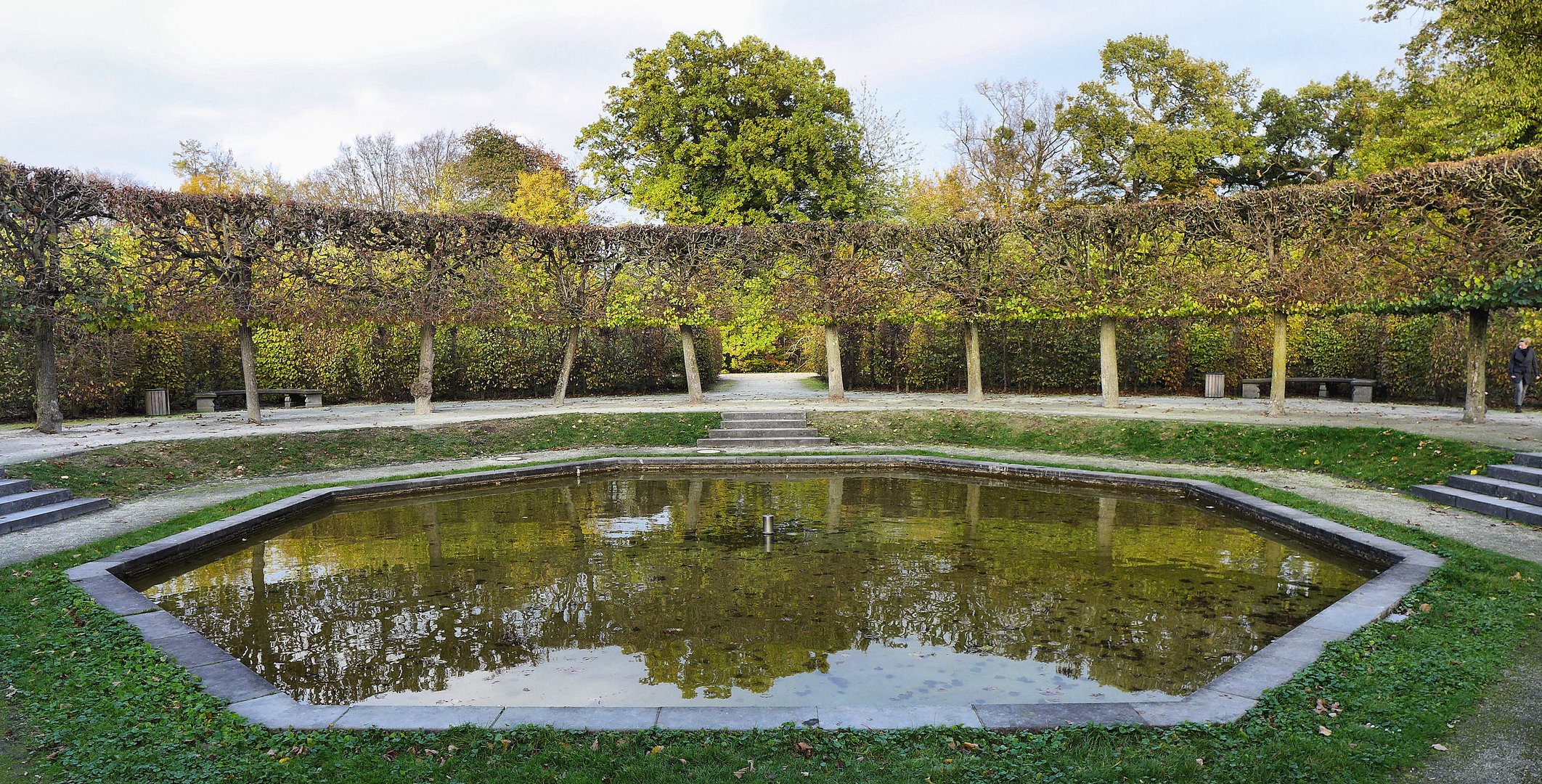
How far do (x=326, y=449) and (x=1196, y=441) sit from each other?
14.3 m

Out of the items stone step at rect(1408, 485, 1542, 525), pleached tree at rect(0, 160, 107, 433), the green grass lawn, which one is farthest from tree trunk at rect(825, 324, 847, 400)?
pleached tree at rect(0, 160, 107, 433)

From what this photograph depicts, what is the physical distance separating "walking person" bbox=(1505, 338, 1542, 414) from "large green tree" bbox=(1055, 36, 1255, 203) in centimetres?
1586

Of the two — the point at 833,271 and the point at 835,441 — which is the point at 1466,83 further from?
Answer: the point at 835,441

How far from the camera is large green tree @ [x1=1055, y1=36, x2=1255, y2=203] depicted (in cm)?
3002

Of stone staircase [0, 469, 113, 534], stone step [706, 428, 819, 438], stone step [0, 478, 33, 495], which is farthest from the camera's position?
stone step [706, 428, 819, 438]

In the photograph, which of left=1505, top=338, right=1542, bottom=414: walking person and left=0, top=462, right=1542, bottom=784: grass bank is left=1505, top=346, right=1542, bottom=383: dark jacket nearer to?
left=1505, top=338, right=1542, bottom=414: walking person

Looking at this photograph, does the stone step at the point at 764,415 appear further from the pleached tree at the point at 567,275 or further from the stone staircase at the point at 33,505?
the stone staircase at the point at 33,505

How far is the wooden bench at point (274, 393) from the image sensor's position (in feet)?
62.0

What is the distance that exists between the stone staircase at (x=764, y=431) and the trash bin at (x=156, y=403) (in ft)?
42.0

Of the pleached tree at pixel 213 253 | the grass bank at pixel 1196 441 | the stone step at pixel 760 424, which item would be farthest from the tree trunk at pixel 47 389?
the grass bank at pixel 1196 441

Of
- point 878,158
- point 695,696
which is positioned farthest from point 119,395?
point 878,158

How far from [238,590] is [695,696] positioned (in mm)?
4822

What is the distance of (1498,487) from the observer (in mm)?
9430

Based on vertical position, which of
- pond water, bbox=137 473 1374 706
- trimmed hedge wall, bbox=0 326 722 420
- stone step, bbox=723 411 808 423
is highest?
trimmed hedge wall, bbox=0 326 722 420
